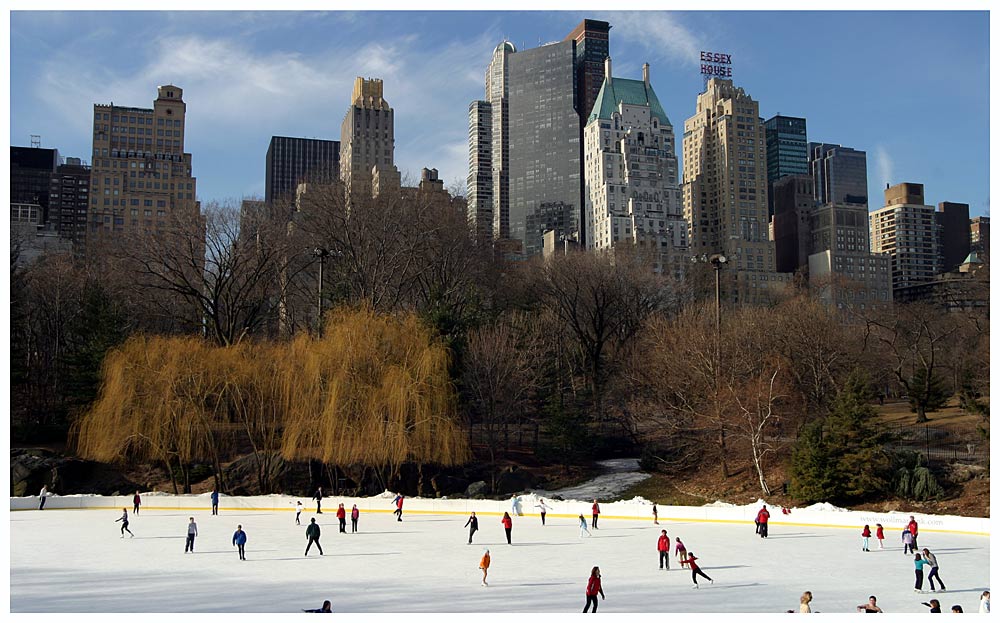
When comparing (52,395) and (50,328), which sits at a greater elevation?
(50,328)

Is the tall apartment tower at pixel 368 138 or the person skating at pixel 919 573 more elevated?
the tall apartment tower at pixel 368 138

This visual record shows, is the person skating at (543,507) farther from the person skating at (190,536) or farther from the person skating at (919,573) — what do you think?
the person skating at (919,573)

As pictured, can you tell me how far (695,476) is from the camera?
38719 millimetres

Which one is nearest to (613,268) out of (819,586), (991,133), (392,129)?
(991,133)

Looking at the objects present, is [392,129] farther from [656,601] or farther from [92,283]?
[656,601]

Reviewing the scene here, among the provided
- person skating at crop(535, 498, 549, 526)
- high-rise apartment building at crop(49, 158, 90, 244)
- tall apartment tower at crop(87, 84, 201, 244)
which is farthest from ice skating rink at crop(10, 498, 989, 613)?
high-rise apartment building at crop(49, 158, 90, 244)

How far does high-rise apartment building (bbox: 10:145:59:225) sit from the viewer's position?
18525cm

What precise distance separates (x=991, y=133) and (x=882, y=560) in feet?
35.3

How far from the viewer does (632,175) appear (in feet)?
566

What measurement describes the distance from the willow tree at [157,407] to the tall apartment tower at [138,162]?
11945 cm

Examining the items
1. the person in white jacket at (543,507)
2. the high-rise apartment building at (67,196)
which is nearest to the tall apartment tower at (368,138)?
the high-rise apartment building at (67,196)

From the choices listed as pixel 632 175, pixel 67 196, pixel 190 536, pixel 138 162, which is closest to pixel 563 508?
pixel 190 536

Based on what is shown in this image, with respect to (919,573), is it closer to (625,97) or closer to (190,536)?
(190,536)

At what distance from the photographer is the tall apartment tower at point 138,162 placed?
494ft
